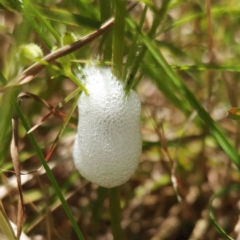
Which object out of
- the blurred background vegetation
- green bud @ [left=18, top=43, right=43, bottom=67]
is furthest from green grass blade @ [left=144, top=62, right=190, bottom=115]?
green bud @ [left=18, top=43, right=43, bottom=67]

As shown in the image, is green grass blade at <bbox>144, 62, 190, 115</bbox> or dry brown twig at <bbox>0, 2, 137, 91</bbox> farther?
green grass blade at <bbox>144, 62, 190, 115</bbox>

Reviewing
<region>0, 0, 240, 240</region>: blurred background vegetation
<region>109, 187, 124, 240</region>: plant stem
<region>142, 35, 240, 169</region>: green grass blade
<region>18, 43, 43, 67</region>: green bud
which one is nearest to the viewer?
<region>18, 43, 43, 67</region>: green bud

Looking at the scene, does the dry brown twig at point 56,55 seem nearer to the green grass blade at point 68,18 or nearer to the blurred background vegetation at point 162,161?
the green grass blade at point 68,18

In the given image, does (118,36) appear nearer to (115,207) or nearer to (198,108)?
(198,108)

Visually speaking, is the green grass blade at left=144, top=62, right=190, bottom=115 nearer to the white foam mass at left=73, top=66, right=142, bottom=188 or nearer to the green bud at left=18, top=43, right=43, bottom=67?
the white foam mass at left=73, top=66, right=142, bottom=188

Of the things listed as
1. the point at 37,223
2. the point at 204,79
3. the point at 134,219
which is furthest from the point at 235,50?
the point at 37,223

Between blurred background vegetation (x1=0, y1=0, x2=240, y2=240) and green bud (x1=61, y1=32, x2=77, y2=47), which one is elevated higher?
green bud (x1=61, y1=32, x2=77, y2=47)

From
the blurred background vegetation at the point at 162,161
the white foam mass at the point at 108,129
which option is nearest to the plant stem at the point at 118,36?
the white foam mass at the point at 108,129

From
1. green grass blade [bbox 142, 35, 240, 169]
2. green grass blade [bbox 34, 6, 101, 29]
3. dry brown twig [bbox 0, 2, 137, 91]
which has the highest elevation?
green grass blade [bbox 34, 6, 101, 29]
